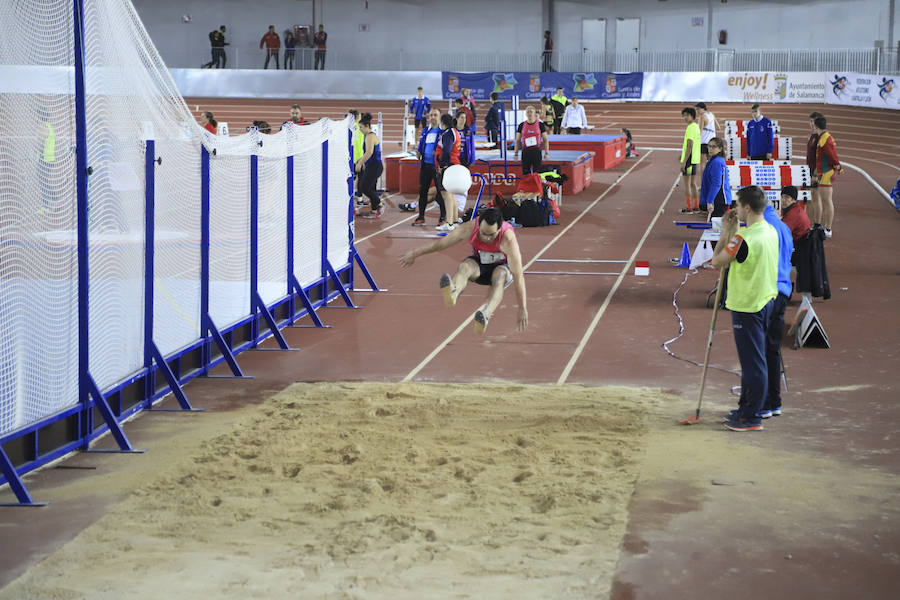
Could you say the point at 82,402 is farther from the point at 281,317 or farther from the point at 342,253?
the point at 342,253

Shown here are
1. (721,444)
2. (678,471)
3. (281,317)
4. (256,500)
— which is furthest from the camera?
(281,317)

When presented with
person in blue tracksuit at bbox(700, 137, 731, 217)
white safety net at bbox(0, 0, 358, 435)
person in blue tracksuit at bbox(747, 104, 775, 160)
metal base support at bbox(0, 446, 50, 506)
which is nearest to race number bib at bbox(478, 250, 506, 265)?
white safety net at bbox(0, 0, 358, 435)

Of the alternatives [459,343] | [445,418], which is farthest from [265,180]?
[445,418]

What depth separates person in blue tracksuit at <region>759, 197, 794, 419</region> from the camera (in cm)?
970

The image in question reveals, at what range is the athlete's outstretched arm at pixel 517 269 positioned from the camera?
33.0 ft

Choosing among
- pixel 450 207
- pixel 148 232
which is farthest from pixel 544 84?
pixel 148 232

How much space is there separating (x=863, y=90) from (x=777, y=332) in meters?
34.7

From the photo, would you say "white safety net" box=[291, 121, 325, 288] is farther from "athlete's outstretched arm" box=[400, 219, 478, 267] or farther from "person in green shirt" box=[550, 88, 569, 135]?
"person in green shirt" box=[550, 88, 569, 135]

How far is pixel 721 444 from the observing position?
9.20 m

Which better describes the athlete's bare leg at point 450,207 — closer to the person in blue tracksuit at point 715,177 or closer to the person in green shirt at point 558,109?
the person in blue tracksuit at point 715,177

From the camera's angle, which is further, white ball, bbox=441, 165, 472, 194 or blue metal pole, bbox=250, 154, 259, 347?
white ball, bbox=441, 165, 472, 194

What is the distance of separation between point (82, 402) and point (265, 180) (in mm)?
4879

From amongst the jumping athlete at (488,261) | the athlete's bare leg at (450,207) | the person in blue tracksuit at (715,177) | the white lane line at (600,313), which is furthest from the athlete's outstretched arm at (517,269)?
the athlete's bare leg at (450,207)

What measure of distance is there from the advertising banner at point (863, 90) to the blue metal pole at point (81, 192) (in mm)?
35134
